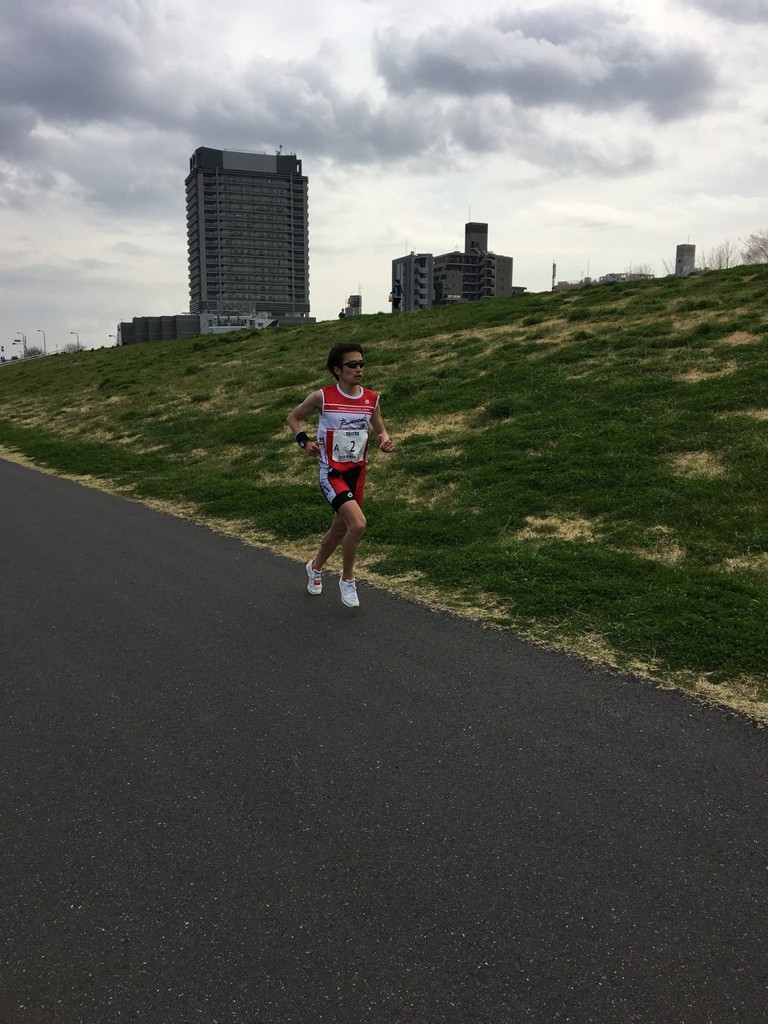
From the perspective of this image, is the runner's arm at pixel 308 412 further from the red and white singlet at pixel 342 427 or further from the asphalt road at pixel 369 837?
the asphalt road at pixel 369 837

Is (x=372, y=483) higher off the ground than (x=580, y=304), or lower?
lower

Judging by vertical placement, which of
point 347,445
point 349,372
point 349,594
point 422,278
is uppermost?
point 422,278

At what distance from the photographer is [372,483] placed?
996 centimetres

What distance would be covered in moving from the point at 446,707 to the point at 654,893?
1.56m

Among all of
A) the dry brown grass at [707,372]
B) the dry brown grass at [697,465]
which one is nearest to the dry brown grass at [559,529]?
the dry brown grass at [697,465]

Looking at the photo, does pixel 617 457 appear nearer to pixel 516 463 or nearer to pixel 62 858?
pixel 516 463

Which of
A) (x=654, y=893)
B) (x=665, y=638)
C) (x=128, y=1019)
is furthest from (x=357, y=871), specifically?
(x=665, y=638)

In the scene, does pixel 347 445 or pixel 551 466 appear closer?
pixel 347 445

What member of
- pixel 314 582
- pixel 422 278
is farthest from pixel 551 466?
pixel 422 278

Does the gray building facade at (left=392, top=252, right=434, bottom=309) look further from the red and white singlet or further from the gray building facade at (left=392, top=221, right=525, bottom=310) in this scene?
the red and white singlet

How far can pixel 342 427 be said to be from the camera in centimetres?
573

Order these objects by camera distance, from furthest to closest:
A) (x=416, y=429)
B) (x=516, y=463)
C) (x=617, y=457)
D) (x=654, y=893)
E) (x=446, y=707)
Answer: (x=416, y=429)
(x=516, y=463)
(x=617, y=457)
(x=446, y=707)
(x=654, y=893)

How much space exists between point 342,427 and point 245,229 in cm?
18664

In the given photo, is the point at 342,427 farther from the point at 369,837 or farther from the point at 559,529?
the point at 369,837
